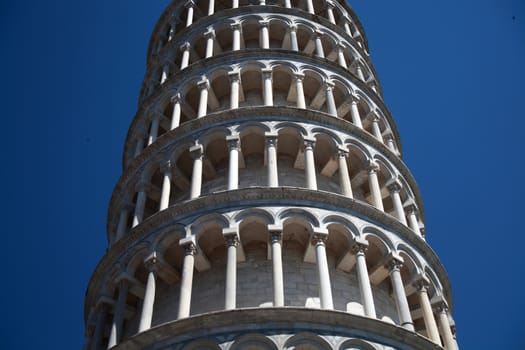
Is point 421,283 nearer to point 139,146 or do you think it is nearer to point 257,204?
point 257,204

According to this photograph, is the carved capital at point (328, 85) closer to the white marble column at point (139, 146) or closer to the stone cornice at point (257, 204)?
the stone cornice at point (257, 204)

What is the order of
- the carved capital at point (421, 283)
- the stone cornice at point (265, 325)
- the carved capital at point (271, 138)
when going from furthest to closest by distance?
the carved capital at point (271, 138) < the carved capital at point (421, 283) < the stone cornice at point (265, 325)

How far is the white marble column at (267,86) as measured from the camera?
2088 centimetres

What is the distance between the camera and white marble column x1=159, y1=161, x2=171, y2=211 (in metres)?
18.7

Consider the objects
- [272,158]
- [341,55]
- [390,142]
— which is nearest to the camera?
[272,158]

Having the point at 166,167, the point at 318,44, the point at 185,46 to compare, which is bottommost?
the point at 166,167

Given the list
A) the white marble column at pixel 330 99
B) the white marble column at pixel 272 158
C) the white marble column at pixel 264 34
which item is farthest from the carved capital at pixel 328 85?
the white marble column at pixel 272 158

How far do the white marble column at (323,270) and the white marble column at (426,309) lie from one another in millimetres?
2498

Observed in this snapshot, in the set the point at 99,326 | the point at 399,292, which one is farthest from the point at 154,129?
the point at 399,292

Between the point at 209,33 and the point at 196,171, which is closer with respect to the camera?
the point at 196,171

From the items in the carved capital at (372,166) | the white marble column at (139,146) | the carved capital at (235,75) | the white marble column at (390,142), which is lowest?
the carved capital at (372,166)

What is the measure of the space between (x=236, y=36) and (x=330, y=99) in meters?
4.66

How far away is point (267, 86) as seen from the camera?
71.3 ft

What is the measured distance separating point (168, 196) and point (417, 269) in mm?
6791
